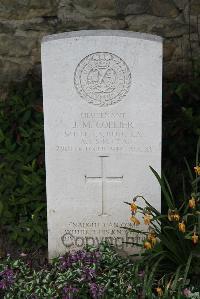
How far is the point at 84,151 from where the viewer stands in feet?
11.9

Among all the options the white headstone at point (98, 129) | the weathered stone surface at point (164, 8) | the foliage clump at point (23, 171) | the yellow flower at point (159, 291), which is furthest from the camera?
the weathered stone surface at point (164, 8)

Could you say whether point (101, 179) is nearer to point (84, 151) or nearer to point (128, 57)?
point (84, 151)

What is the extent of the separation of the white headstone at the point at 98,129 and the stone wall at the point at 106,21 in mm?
1587

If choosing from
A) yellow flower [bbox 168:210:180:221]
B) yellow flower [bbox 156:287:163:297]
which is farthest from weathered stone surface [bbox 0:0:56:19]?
yellow flower [bbox 156:287:163:297]

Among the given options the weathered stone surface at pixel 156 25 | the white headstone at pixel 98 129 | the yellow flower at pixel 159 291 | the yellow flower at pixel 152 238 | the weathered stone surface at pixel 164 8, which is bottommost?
the yellow flower at pixel 159 291

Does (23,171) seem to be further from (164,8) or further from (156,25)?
(164,8)

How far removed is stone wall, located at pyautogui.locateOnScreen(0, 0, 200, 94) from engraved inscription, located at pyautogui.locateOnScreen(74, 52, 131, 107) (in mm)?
1579

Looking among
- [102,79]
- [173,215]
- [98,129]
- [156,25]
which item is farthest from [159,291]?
[156,25]

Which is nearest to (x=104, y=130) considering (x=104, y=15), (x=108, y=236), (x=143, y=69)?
(x=143, y=69)

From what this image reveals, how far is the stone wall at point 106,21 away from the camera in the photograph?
4.90 m

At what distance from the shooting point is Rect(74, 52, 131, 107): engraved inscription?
3.44m

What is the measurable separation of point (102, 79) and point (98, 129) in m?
0.32

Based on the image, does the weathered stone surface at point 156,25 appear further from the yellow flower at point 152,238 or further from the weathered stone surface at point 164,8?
the yellow flower at point 152,238

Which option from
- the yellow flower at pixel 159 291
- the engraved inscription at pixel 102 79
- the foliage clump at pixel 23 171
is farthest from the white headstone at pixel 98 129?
the yellow flower at pixel 159 291
